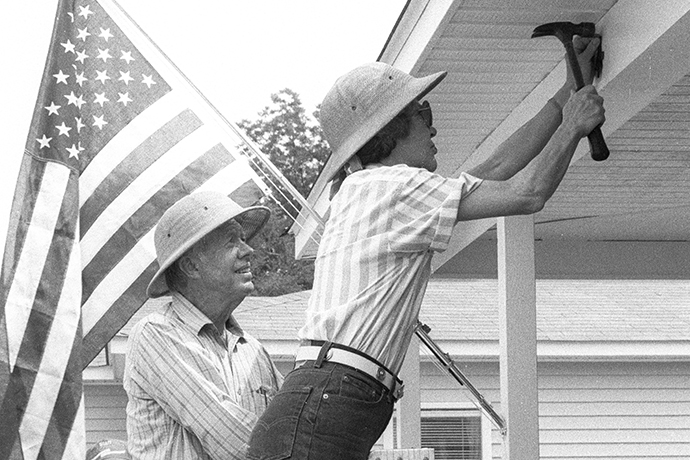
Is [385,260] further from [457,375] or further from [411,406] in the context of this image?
[411,406]

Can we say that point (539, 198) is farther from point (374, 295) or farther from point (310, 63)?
point (310, 63)

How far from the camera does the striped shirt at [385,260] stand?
2.97 metres

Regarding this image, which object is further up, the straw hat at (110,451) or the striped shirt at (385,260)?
the striped shirt at (385,260)

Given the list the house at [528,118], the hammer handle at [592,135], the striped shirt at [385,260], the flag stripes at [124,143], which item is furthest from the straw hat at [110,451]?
the house at [528,118]

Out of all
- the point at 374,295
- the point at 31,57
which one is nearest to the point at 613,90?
the point at 374,295

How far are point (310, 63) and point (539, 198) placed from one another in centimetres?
3815

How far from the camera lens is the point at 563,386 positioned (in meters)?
12.7

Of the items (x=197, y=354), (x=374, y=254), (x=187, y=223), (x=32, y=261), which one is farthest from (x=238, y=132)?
(x=374, y=254)

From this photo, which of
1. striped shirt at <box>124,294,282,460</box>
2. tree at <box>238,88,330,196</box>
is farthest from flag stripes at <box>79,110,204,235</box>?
tree at <box>238,88,330,196</box>

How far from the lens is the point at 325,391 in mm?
2910

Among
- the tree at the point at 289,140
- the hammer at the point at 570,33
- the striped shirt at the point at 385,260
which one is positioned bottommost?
the striped shirt at the point at 385,260

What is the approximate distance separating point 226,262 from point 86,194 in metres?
1.51

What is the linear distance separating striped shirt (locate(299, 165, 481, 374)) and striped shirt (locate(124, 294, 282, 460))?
0.43m

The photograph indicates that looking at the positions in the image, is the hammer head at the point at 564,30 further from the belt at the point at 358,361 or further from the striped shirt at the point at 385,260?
the belt at the point at 358,361
